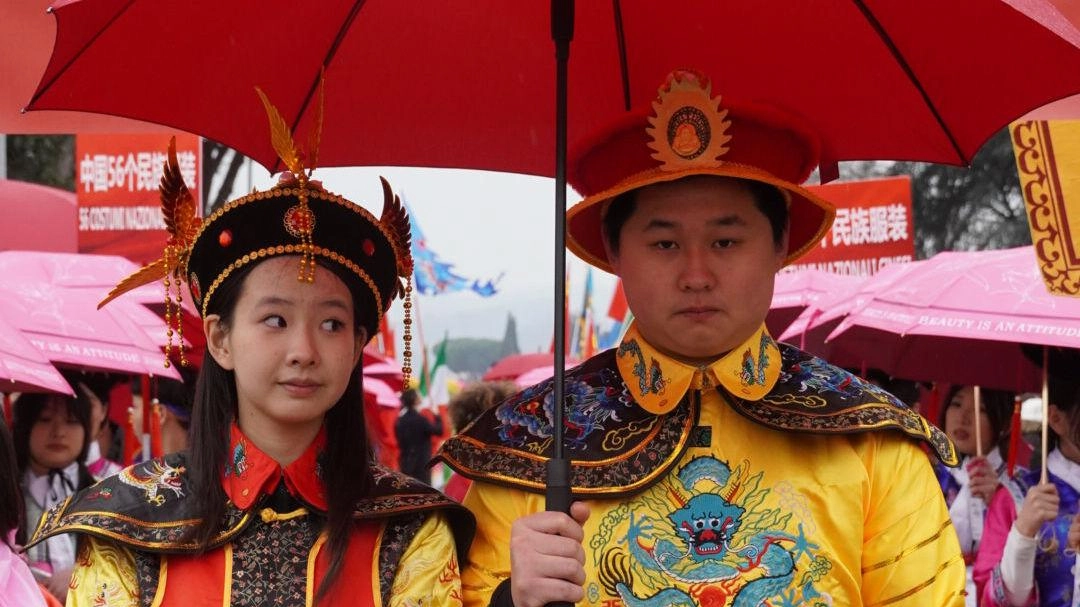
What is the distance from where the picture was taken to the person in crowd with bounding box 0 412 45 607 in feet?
14.3

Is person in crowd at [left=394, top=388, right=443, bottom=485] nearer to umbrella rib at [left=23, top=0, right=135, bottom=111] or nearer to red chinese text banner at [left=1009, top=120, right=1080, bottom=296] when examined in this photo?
red chinese text banner at [left=1009, top=120, right=1080, bottom=296]

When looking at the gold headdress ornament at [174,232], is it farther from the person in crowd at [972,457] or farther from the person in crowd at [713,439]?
the person in crowd at [972,457]

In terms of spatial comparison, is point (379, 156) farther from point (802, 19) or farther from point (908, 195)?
point (908, 195)

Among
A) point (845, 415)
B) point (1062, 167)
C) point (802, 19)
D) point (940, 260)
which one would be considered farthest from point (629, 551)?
point (940, 260)

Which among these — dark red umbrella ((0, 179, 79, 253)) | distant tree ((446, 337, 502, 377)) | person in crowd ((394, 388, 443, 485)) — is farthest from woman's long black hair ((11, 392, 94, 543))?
distant tree ((446, 337, 502, 377))

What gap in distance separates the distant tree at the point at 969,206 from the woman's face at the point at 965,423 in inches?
607

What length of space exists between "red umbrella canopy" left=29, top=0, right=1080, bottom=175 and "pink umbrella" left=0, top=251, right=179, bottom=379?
265 centimetres

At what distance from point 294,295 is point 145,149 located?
8.16 metres

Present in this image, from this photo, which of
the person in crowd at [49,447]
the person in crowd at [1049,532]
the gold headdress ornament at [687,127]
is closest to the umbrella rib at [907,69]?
the gold headdress ornament at [687,127]

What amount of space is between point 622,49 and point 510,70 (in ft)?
1.01

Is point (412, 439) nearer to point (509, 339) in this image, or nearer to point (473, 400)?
point (473, 400)

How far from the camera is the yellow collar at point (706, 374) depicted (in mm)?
3434

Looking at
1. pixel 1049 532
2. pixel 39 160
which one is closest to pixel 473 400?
pixel 1049 532

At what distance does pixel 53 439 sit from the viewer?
6.92 metres
